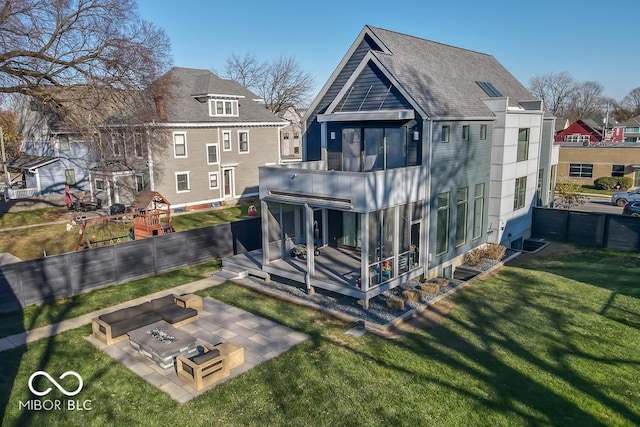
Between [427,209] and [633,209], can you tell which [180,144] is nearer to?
[427,209]

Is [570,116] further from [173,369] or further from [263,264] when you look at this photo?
[173,369]

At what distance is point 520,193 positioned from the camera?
80.0ft

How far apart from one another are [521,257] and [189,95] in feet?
86.4

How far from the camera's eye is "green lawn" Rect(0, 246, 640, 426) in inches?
393

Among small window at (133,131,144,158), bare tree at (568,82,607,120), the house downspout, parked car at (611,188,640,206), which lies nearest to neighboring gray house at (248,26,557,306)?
the house downspout

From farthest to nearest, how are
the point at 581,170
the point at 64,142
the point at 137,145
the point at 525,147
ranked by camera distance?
1. the point at 581,170
2. the point at 64,142
3. the point at 137,145
4. the point at 525,147

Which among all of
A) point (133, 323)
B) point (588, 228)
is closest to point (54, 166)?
point (133, 323)

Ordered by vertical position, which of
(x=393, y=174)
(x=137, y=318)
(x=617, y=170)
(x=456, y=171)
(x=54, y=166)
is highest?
(x=393, y=174)

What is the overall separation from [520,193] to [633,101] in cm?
11234

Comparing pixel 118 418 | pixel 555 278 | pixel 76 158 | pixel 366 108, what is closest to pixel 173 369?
pixel 118 418

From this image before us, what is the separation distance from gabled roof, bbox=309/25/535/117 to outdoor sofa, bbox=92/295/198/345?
35.4 ft

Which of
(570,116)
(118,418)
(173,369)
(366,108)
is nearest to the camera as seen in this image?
(118,418)

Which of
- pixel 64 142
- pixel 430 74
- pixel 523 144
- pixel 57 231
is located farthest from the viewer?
pixel 64 142

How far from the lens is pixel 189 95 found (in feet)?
115
